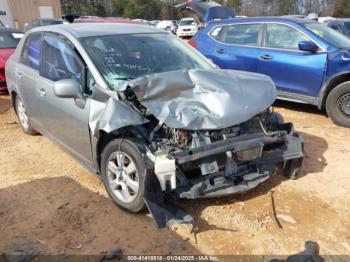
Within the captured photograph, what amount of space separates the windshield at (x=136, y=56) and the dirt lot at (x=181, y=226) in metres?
1.31

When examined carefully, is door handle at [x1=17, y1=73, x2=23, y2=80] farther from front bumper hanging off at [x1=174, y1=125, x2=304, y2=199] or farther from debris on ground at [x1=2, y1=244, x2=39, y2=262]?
front bumper hanging off at [x1=174, y1=125, x2=304, y2=199]

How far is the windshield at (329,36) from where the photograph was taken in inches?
236

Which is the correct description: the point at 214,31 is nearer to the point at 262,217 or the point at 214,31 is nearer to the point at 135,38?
the point at 135,38

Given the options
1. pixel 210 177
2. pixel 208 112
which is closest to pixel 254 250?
pixel 210 177

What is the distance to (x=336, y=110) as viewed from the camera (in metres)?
5.82

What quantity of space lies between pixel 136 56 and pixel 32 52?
1811 millimetres

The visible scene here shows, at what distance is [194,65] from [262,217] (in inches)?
75.1

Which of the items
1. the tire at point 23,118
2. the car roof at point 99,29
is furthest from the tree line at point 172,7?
the car roof at point 99,29

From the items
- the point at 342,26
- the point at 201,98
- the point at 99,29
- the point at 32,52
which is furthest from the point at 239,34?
the point at 342,26

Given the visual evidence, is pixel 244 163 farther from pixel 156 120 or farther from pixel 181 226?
pixel 156 120

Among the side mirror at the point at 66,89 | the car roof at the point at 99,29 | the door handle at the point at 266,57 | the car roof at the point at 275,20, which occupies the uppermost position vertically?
the car roof at the point at 99,29

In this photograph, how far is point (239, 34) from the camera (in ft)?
22.9

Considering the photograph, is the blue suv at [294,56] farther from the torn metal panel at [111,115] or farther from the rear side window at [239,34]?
the torn metal panel at [111,115]

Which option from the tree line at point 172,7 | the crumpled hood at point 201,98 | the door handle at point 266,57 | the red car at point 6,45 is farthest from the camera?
the tree line at point 172,7
